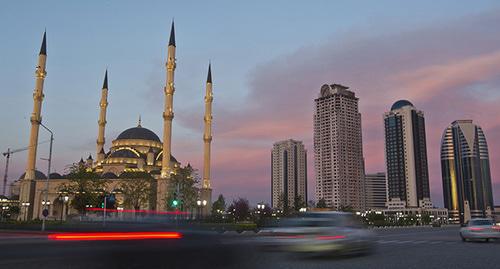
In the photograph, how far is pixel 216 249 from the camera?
7.57 m

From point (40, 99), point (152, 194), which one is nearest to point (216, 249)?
point (152, 194)

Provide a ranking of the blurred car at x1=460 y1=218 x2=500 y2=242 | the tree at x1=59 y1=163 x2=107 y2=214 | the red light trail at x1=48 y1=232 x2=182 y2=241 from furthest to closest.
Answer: the tree at x1=59 y1=163 x2=107 y2=214, the blurred car at x1=460 y1=218 x2=500 y2=242, the red light trail at x1=48 y1=232 x2=182 y2=241

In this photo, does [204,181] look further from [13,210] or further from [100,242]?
[100,242]

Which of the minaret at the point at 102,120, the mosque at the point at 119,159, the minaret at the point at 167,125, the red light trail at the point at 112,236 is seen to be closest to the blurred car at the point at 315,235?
the red light trail at the point at 112,236

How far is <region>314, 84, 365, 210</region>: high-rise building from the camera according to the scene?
17450 centimetres

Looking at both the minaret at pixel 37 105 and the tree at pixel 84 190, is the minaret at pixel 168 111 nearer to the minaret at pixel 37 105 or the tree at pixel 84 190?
the tree at pixel 84 190

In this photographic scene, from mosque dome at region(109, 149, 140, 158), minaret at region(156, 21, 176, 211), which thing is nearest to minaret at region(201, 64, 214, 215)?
minaret at region(156, 21, 176, 211)

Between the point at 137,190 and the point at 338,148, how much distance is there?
118m

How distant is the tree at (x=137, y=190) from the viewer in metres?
74.0

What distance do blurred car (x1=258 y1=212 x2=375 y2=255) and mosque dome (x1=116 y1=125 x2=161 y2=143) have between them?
316 feet

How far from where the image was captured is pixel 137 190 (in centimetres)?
7388

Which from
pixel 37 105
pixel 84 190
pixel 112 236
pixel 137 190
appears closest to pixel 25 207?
pixel 37 105

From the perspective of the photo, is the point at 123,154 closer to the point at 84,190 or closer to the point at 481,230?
the point at 84,190

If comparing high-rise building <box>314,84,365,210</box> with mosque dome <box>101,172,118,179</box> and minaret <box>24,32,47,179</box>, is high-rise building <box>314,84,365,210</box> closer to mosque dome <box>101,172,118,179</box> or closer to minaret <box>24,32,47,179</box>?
mosque dome <box>101,172,118,179</box>
